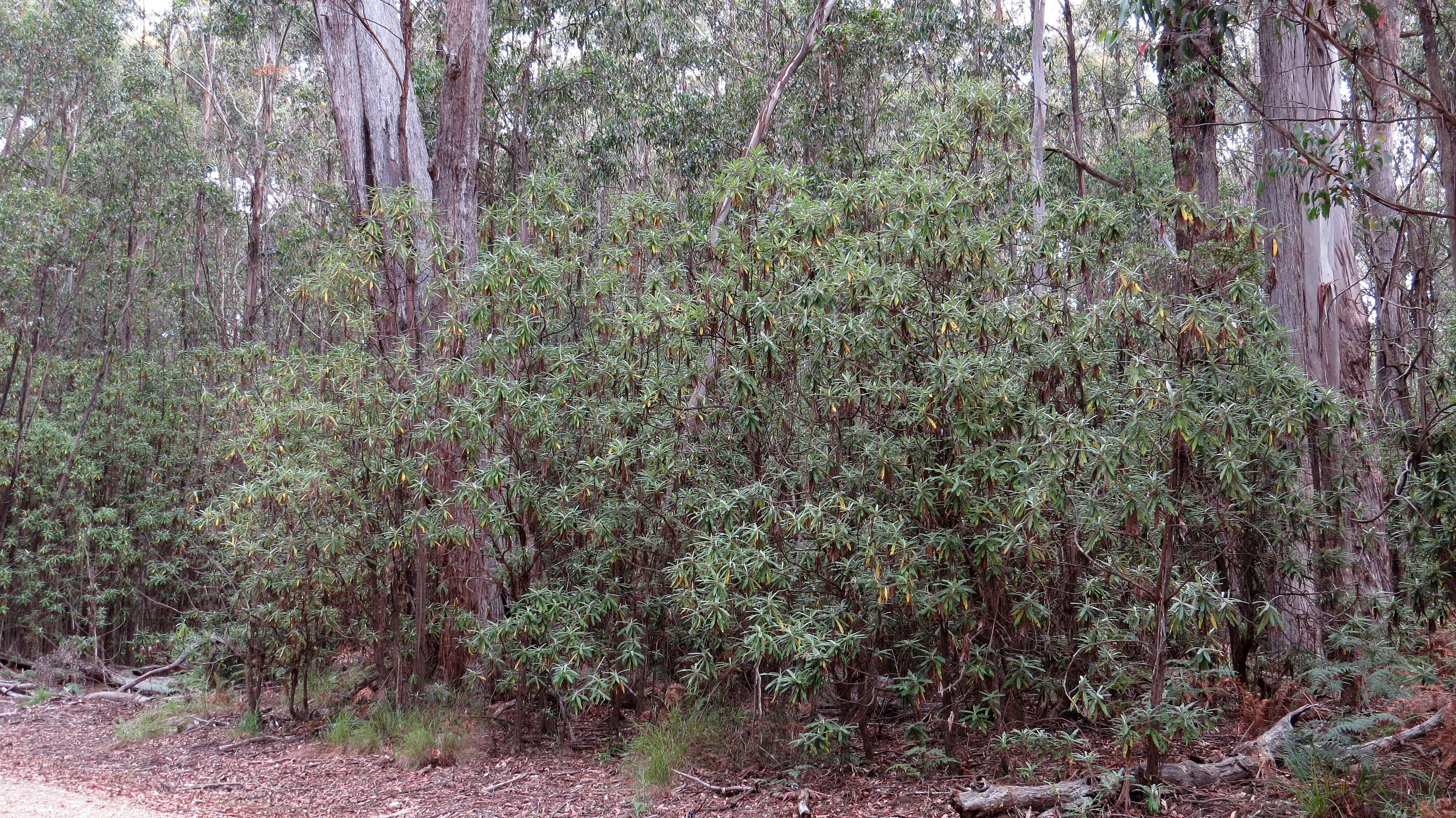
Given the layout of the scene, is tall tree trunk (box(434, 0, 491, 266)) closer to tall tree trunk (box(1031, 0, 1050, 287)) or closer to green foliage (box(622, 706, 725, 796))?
green foliage (box(622, 706, 725, 796))

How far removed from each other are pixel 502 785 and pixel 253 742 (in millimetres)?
3197

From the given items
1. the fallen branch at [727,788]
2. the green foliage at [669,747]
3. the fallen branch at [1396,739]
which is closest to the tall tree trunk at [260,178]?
the green foliage at [669,747]

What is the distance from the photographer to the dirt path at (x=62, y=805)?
6.24 metres

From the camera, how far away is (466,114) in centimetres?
900

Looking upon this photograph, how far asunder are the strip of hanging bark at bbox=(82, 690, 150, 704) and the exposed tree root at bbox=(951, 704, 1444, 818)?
33.3 feet

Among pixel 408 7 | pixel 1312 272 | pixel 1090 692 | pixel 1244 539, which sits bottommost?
pixel 1090 692

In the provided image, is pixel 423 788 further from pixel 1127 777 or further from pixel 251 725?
pixel 1127 777

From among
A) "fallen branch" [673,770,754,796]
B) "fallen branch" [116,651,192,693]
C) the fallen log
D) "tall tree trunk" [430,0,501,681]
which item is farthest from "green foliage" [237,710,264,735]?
the fallen log

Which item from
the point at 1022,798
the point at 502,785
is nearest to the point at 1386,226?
the point at 1022,798

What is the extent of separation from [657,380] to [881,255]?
1.65 meters

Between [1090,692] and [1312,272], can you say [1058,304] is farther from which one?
[1312,272]

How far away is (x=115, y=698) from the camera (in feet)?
37.3

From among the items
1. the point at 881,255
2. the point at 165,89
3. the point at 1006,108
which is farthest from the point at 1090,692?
the point at 165,89

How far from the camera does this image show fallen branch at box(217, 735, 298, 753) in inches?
321
